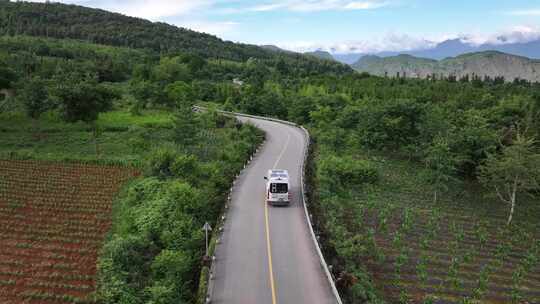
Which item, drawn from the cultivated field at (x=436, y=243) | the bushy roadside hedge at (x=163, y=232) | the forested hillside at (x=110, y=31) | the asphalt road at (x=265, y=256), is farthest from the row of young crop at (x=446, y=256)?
the forested hillside at (x=110, y=31)

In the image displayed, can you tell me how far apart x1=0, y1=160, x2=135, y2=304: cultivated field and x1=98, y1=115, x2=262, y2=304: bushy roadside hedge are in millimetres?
960

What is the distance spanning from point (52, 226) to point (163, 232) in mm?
7994

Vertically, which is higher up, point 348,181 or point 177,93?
point 177,93

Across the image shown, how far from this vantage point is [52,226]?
66.0ft

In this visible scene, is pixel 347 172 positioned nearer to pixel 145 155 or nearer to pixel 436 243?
pixel 436 243

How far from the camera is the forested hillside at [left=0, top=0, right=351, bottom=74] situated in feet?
434

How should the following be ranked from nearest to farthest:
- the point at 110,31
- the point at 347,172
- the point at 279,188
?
1. the point at 279,188
2. the point at 347,172
3. the point at 110,31

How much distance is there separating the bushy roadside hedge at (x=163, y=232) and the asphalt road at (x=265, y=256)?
1.11 metres

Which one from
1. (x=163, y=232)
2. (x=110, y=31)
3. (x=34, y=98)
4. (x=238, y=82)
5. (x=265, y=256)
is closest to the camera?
(x=265, y=256)

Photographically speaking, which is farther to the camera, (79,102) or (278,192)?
(79,102)

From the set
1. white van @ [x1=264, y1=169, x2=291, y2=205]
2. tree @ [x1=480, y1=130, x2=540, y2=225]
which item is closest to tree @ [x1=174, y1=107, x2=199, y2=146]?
white van @ [x1=264, y1=169, x2=291, y2=205]

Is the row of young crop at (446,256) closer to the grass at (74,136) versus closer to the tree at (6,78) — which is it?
the grass at (74,136)

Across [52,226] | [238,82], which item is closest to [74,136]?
[52,226]

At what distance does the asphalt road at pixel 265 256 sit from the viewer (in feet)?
42.5
